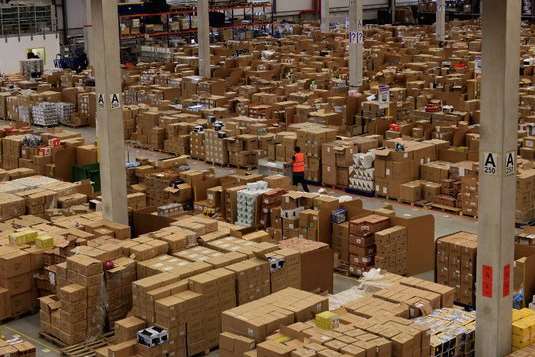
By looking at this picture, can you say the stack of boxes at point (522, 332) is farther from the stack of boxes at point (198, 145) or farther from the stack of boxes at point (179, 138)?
the stack of boxes at point (179, 138)

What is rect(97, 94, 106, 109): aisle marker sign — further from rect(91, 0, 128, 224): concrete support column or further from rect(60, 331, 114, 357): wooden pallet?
rect(60, 331, 114, 357): wooden pallet

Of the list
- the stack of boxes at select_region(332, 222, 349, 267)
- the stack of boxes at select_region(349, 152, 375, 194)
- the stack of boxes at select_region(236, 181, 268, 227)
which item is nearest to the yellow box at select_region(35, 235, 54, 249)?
the stack of boxes at select_region(236, 181, 268, 227)

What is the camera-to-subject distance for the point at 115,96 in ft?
42.7

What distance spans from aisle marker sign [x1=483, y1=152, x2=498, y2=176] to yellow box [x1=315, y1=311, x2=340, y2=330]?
2122 millimetres

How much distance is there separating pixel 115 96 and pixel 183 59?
19.2 meters

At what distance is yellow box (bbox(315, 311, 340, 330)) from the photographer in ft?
29.6

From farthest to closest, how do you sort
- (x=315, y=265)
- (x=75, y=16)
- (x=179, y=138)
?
1. (x=75, y=16)
2. (x=179, y=138)
3. (x=315, y=265)

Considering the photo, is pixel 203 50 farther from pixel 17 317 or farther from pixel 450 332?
pixel 450 332

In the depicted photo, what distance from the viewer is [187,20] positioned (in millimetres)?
39250

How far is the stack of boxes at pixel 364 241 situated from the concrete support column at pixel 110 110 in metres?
3.41

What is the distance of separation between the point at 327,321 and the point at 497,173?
7.41 ft

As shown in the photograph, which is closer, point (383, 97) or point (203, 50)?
point (383, 97)

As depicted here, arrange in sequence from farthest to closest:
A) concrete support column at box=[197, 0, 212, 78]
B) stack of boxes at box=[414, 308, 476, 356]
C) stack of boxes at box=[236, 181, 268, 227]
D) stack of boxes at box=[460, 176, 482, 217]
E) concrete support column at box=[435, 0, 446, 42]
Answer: concrete support column at box=[435, 0, 446, 42], concrete support column at box=[197, 0, 212, 78], stack of boxes at box=[460, 176, 482, 217], stack of boxes at box=[236, 181, 268, 227], stack of boxes at box=[414, 308, 476, 356]

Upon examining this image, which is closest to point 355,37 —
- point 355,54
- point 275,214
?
point 355,54
